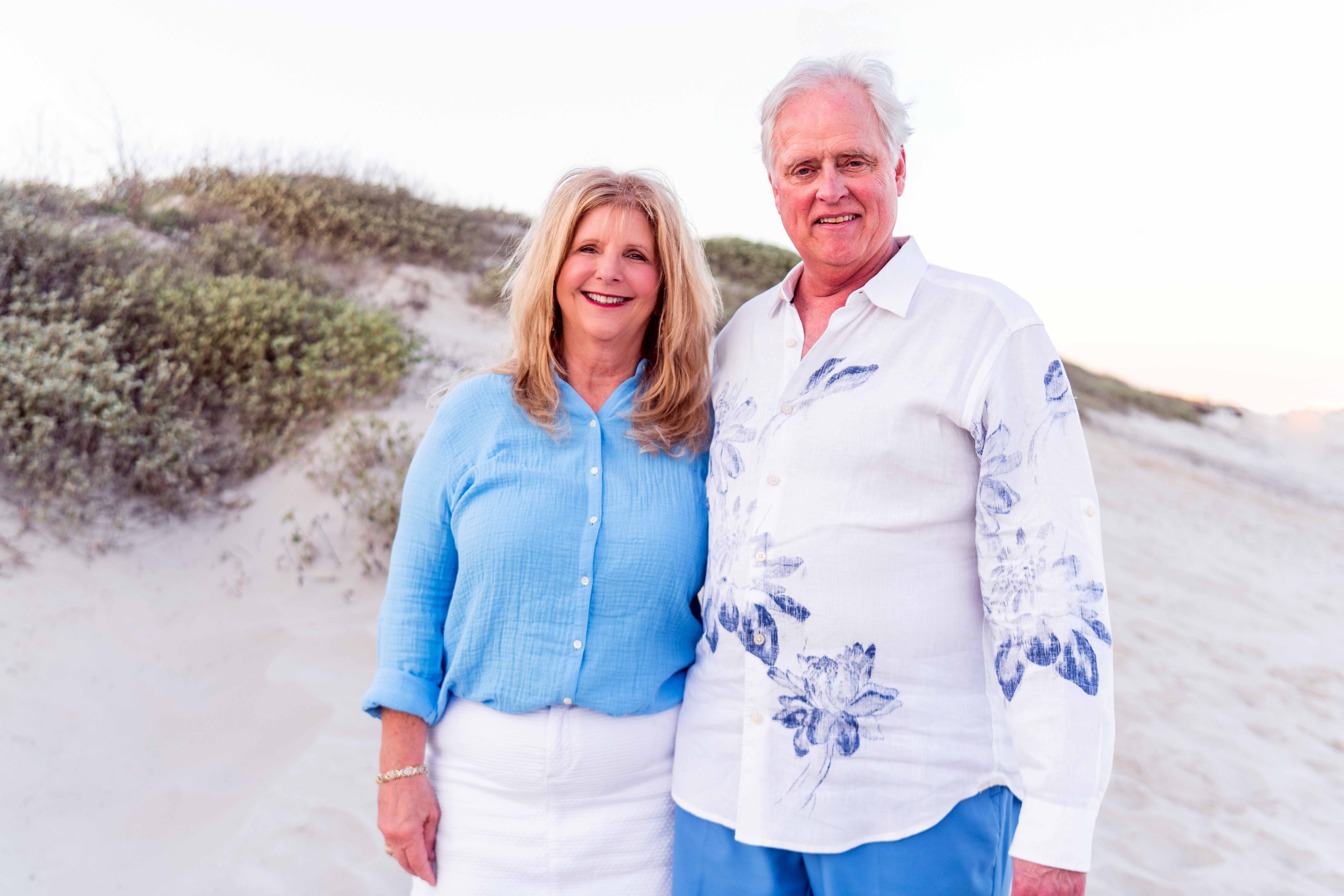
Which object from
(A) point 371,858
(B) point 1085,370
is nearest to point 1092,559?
(A) point 371,858

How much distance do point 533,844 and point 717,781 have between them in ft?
1.61

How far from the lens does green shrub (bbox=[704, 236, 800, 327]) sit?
12.5m

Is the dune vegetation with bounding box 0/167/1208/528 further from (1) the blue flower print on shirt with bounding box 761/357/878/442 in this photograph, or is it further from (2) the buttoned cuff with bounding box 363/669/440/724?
(1) the blue flower print on shirt with bounding box 761/357/878/442

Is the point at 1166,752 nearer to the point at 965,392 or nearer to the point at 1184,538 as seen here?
the point at 965,392

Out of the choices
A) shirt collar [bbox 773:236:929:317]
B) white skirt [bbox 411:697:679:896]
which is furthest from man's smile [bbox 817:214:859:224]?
white skirt [bbox 411:697:679:896]

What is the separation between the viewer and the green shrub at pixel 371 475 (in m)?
4.97

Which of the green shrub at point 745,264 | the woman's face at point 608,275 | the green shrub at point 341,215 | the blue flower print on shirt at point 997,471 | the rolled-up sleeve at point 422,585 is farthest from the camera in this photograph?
the green shrub at point 745,264

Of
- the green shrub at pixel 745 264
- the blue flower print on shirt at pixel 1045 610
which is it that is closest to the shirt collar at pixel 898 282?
the blue flower print on shirt at pixel 1045 610

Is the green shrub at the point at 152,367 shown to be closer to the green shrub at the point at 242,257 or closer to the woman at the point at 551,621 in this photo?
the green shrub at the point at 242,257

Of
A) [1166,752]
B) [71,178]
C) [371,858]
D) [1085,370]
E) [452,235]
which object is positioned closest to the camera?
[371,858]

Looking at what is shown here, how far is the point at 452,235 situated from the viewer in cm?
980

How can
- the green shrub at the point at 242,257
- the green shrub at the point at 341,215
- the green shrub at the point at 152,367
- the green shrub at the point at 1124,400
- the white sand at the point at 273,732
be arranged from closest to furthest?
the white sand at the point at 273,732 < the green shrub at the point at 152,367 < the green shrub at the point at 242,257 < the green shrub at the point at 341,215 < the green shrub at the point at 1124,400

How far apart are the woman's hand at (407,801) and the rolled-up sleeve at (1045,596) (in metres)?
1.32

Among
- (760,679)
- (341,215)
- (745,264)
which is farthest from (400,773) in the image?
(745,264)
